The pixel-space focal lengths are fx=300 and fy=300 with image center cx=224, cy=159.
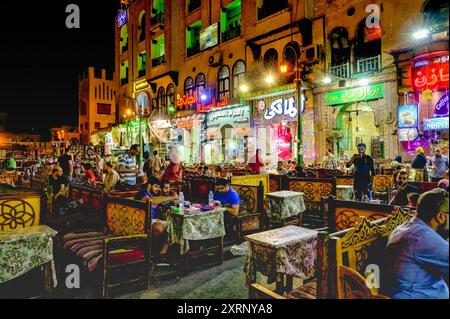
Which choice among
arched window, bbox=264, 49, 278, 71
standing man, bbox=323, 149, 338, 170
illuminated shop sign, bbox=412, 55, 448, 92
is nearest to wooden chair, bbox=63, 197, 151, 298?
standing man, bbox=323, 149, 338, 170

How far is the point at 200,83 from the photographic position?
26.0 m

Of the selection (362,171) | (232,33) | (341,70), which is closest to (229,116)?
(232,33)

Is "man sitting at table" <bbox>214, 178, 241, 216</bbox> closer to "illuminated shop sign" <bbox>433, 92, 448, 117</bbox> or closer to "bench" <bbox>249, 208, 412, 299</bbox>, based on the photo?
"bench" <bbox>249, 208, 412, 299</bbox>

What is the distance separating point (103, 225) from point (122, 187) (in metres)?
2.75

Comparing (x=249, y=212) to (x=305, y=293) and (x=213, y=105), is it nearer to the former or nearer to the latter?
(x=305, y=293)

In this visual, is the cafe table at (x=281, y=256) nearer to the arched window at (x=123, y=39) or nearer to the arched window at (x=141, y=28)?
the arched window at (x=141, y=28)

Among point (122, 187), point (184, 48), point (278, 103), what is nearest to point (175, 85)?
point (184, 48)

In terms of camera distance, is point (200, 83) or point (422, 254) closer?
point (422, 254)

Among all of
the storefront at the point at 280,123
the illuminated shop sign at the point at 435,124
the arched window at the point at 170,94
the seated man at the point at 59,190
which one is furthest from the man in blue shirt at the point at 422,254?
the arched window at the point at 170,94

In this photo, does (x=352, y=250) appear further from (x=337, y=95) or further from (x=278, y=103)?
(x=278, y=103)

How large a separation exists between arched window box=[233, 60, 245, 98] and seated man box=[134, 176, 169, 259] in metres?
16.8

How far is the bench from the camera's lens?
239 cm

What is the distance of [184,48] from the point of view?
27.5 meters

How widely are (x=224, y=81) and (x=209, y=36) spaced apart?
3.96m
